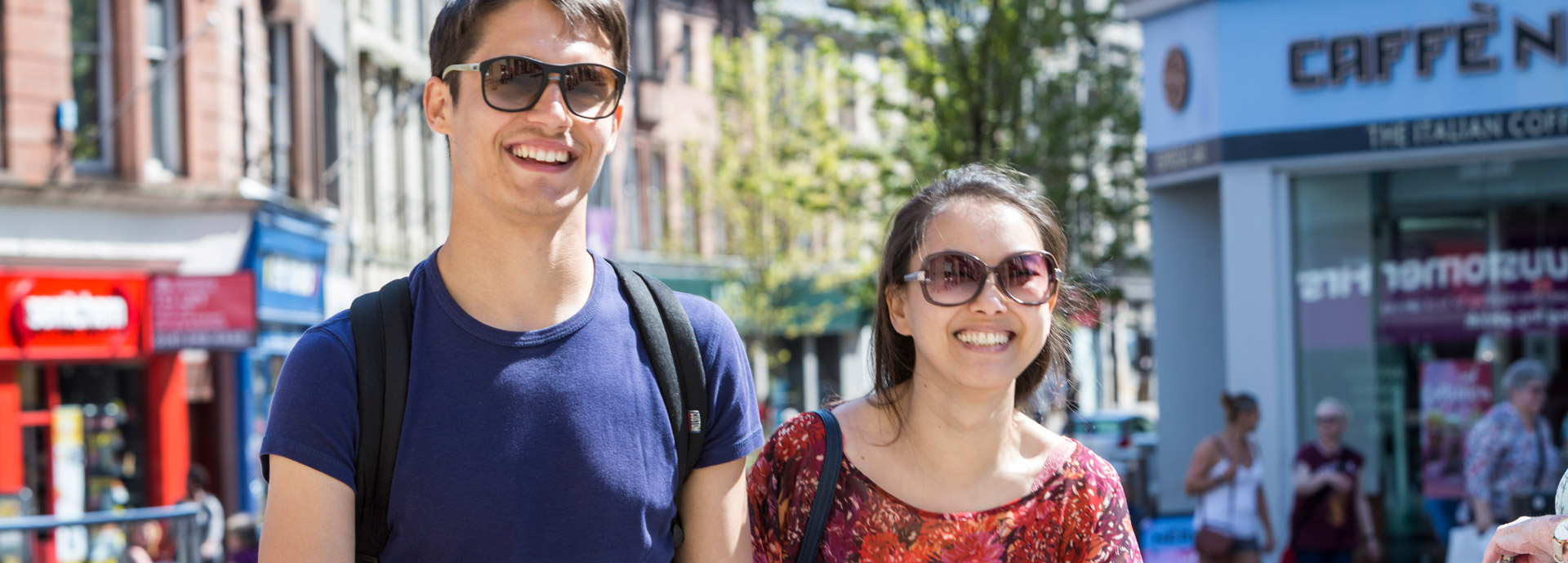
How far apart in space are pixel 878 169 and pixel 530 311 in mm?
14688

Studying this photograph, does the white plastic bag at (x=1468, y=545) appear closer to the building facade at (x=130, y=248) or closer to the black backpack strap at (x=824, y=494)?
the black backpack strap at (x=824, y=494)

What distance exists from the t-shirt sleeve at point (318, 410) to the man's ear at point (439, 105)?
0.44m

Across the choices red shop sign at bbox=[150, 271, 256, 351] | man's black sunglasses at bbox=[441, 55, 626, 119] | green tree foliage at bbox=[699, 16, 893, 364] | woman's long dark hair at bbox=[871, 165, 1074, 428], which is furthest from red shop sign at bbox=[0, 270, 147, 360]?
green tree foliage at bbox=[699, 16, 893, 364]

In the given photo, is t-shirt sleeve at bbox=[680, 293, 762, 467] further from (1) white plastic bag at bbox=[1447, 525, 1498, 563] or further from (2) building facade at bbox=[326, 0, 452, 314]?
(2) building facade at bbox=[326, 0, 452, 314]

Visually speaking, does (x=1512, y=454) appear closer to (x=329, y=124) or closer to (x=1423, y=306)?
(x=1423, y=306)

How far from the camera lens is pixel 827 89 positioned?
30.1 m

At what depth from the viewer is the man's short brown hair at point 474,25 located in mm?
2615

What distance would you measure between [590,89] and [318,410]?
693 millimetres

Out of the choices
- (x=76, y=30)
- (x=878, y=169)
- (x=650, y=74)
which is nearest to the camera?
(x=76, y=30)

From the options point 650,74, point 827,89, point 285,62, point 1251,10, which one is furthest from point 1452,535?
point 650,74

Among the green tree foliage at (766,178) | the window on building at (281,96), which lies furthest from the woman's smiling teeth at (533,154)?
the green tree foliage at (766,178)

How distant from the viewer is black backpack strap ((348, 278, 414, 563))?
2430mm

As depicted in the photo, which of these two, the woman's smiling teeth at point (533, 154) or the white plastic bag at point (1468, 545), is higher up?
the woman's smiling teeth at point (533, 154)

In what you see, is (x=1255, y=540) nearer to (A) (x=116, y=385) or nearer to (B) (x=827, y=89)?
(A) (x=116, y=385)
